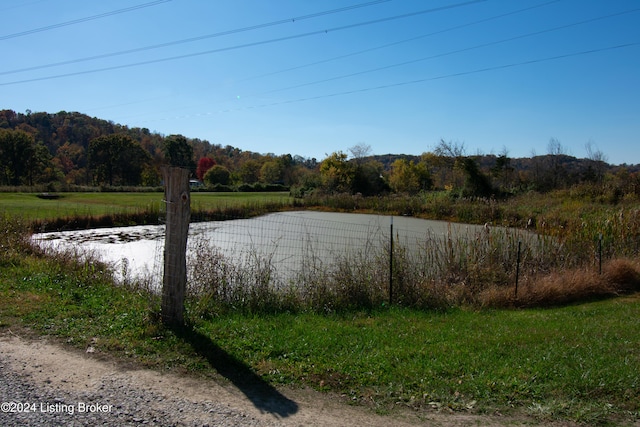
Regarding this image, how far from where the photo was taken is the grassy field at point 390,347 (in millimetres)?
3912

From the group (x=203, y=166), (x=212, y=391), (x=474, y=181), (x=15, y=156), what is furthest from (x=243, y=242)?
(x=203, y=166)

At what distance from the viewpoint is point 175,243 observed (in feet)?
17.4

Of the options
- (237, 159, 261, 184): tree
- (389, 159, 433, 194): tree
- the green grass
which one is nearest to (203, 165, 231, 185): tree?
(237, 159, 261, 184): tree

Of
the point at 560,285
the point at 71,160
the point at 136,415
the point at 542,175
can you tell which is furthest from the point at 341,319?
the point at 71,160

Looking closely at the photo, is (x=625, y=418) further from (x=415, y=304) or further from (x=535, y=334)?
(x=415, y=304)

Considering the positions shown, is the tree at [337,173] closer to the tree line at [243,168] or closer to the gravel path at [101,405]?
the tree line at [243,168]

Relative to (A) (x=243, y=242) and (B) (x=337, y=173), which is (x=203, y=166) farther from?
(A) (x=243, y=242)

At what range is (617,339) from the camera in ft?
18.2

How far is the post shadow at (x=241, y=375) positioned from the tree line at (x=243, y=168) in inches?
987

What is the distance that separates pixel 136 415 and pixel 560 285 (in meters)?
7.97

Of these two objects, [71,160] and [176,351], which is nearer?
[176,351]

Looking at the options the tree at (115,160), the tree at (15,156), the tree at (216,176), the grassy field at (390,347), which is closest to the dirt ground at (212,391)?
the grassy field at (390,347)

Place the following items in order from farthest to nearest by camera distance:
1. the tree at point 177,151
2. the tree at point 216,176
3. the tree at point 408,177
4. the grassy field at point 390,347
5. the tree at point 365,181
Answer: the tree at point 177,151, the tree at point 216,176, the tree at point 408,177, the tree at point 365,181, the grassy field at point 390,347

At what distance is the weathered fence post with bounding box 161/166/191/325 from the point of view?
527cm
